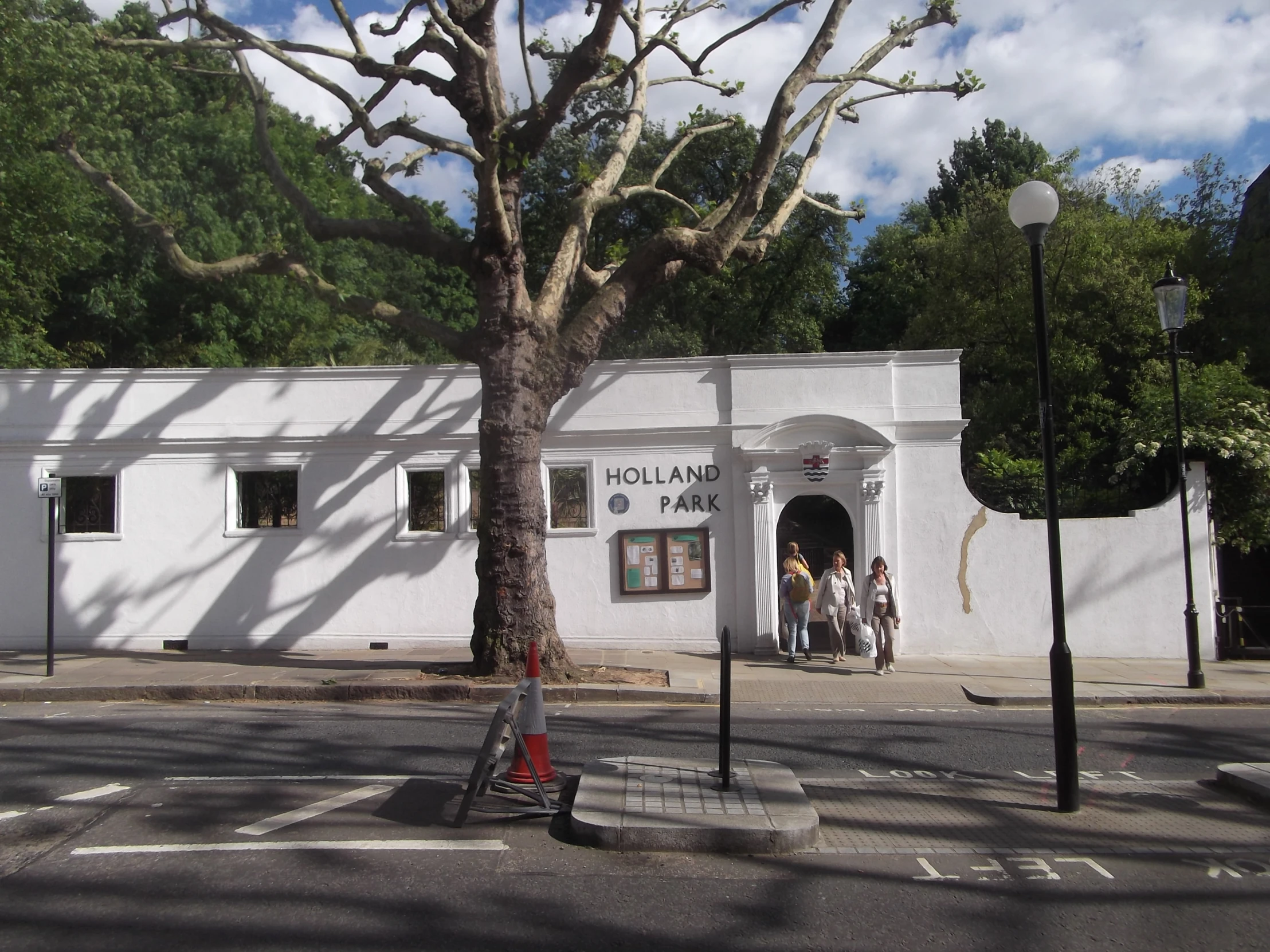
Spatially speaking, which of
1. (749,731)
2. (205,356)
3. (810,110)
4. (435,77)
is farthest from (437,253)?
(205,356)

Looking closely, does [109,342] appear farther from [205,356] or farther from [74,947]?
[74,947]

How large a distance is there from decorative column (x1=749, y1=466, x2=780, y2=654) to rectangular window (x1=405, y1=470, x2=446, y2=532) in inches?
185

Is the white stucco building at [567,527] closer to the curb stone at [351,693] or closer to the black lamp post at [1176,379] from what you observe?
the black lamp post at [1176,379]

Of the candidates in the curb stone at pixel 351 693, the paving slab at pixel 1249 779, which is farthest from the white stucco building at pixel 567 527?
the paving slab at pixel 1249 779

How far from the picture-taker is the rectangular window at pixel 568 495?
16.5m

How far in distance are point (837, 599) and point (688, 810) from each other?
30.4 feet

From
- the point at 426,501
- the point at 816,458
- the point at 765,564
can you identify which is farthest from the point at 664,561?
the point at 426,501

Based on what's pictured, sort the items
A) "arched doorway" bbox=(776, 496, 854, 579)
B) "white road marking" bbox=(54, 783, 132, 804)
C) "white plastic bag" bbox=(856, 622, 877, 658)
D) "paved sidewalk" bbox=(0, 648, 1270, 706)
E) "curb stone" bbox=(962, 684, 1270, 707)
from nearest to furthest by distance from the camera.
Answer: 1. "white road marking" bbox=(54, 783, 132, 804)
2. "paved sidewalk" bbox=(0, 648, 1270, 706)
3. "curb stone" bbox=(962, 684, 1270, 707)
4. "white plastic bag" bbox=(856, 622, 877, 658)
5. "arched doorway" bbox=(776, 496, 854, 579)

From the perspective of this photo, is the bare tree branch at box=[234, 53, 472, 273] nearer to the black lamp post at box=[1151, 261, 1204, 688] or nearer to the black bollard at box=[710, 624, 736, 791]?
the black bollard at box=[710, 624, 736, 791]

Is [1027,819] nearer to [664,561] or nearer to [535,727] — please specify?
[535,727]

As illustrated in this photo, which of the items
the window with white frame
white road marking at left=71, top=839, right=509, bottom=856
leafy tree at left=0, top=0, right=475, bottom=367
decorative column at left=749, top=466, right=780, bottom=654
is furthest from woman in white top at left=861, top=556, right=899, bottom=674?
leafy tree at left=0, top=0, right=475, bottom=367

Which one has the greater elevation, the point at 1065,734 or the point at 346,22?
the point at 346,22

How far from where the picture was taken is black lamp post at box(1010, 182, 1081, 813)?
692 cm

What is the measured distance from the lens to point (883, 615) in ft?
48.1
